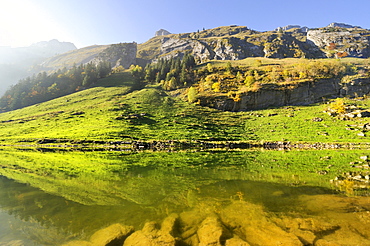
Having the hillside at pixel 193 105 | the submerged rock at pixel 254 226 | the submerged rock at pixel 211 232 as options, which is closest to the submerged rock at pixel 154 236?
the submerged rock at pixel 211 232

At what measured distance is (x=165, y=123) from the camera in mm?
64750

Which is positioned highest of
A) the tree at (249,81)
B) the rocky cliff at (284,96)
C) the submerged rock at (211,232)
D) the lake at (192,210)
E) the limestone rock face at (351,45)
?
the limestone rock face at (351,45)

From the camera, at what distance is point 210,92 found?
9462 cm

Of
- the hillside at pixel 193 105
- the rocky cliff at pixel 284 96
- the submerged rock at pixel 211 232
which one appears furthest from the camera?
the rocky cliff at pixel 284 96

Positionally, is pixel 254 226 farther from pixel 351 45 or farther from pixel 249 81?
pixel 351 45

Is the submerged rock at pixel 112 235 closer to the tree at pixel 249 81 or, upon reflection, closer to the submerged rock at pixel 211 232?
the submerged rock at pixel 211 232

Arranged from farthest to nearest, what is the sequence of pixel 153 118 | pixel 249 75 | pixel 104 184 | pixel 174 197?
pixel 249 75
pixel 153 118
pixel 104 184
pixel 174 197

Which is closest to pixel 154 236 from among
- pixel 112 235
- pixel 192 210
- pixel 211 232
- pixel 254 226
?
pixel 112 235

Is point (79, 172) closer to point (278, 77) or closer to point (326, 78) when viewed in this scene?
point (278, 77)

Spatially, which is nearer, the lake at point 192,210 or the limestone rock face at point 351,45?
the lake at point 192,210

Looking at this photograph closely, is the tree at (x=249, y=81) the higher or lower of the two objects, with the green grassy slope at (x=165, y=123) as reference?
higher

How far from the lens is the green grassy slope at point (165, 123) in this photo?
2015 inches

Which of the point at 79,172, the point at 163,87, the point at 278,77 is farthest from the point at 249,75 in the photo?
the point at 79,172

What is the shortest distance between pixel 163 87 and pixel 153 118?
5139 centimetres
